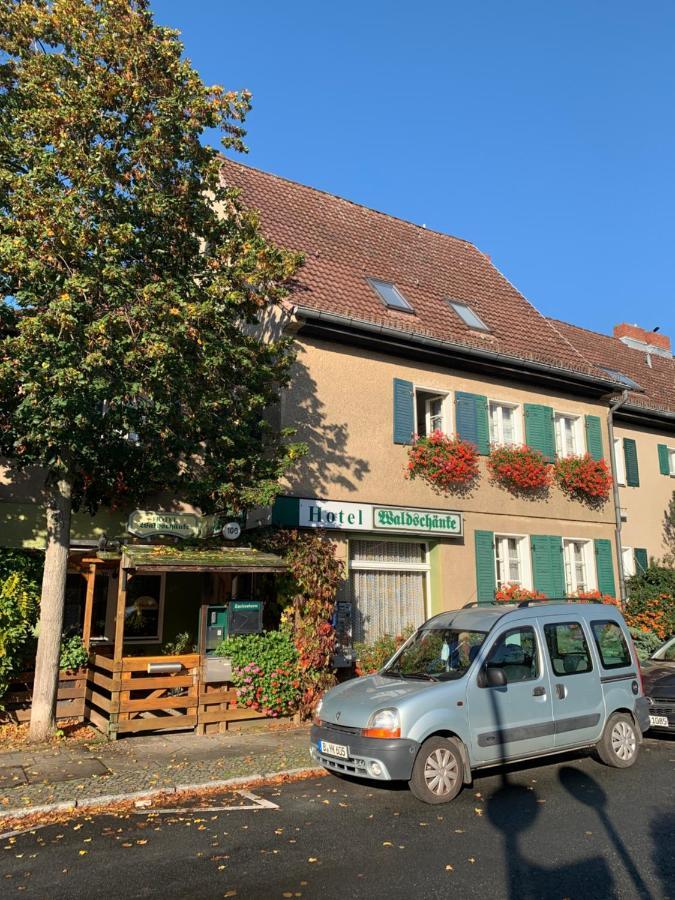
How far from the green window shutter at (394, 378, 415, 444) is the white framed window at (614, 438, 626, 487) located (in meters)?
6.93

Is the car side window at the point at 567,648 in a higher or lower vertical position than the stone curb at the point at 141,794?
higher

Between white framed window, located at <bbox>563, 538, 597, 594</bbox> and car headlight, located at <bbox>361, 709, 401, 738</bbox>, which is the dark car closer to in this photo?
car headlight, located at <bbox>361, 709, 401, 738</bbox>

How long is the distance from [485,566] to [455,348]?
4.49m

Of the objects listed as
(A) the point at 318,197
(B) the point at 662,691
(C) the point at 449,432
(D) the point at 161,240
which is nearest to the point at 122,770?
(D) the point at 161,240

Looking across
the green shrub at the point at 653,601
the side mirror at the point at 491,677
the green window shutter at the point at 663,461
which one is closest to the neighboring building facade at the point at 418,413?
the green shrub at the point at 653,601

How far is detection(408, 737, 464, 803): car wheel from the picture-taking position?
6.84 meters

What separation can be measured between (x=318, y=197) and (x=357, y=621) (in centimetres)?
1131

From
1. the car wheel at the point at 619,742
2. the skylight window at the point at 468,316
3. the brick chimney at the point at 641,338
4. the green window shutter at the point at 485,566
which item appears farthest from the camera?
the brick chimney at the point at 641,338

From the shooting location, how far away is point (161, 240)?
9.91 m

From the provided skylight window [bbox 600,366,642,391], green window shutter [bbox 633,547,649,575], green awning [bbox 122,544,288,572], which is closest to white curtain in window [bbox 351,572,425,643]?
green awning [bbox 122,544,288,572]

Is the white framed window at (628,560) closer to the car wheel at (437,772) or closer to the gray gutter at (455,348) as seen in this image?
the gray gutter at (455,348)

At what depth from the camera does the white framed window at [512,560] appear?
15.3 m

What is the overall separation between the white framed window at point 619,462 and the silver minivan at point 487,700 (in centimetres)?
1026

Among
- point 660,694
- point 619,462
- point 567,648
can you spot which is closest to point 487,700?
point 567,648
